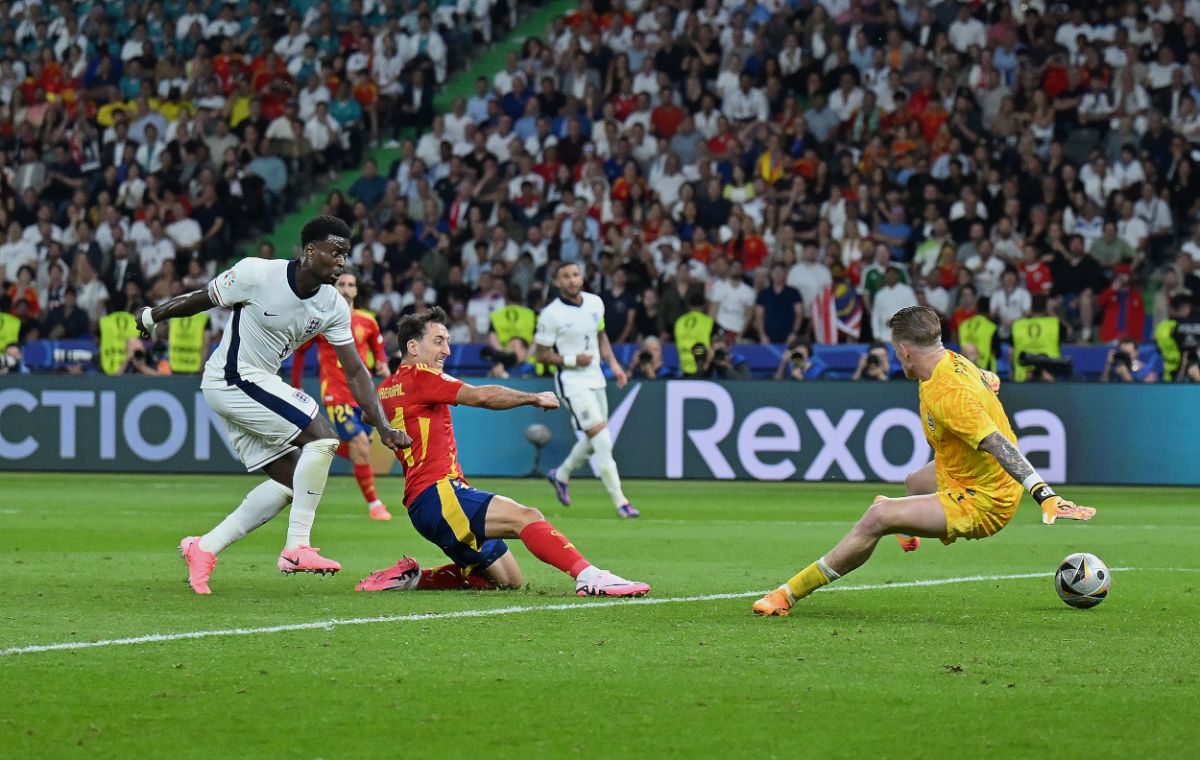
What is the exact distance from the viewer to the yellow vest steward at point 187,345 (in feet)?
81.7

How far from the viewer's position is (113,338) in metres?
25.3

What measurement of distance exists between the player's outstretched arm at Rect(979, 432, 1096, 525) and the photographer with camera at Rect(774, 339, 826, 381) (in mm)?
13329

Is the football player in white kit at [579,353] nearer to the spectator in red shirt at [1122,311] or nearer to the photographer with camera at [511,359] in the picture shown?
the photographer with camera at [511,359]

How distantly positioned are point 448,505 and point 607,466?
7327mm

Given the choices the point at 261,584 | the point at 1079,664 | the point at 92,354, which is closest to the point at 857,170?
the point at 92,354

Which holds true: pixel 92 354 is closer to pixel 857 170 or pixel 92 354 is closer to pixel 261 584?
pixel 857 170

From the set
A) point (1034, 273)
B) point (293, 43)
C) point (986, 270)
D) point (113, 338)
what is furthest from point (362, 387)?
point (293, 43)

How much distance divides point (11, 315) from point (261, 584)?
1820 cm

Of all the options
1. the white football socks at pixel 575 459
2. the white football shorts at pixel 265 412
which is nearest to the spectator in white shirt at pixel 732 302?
the white football socks at pixel 575 459

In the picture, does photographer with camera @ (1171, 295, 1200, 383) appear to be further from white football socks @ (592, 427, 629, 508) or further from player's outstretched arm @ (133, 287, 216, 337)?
player's outstretched arm @ (133, 287, 216, 337)

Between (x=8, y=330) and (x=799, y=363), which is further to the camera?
(x=8, y=330)

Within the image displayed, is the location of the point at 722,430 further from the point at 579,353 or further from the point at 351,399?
the point at 351,399

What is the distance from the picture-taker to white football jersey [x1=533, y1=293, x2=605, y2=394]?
55.7 feet

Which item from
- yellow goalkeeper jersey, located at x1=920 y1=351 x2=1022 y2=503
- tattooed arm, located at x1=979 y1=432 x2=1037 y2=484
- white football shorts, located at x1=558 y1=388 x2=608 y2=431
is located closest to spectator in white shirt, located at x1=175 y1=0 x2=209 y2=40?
white football shorts, located at x1=558 y1=388 x2=608 y2=431
